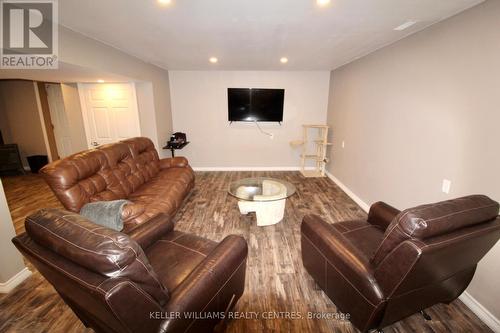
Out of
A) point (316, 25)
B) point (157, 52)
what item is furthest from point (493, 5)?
point (157, 52)

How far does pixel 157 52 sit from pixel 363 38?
2770mm

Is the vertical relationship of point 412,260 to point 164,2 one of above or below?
below

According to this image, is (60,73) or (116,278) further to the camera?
(60,73)

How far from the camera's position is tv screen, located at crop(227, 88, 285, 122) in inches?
187

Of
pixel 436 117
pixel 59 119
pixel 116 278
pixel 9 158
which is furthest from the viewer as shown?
pixel 59 119

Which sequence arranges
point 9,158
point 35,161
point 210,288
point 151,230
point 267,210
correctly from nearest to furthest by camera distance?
point 210,288 < point 151,230 < point 267,210 < point 9,158 < point 35,161

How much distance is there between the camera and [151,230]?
1.73 m

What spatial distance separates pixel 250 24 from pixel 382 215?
2.21 metres

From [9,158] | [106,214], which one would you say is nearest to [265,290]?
[106,214]

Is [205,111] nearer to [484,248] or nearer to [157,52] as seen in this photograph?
[157,52]

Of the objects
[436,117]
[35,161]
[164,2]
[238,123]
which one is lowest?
[35,161]

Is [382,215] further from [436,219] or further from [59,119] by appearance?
[59,119]

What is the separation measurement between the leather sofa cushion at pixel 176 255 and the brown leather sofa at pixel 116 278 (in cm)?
4

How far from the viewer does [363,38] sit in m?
2.55
